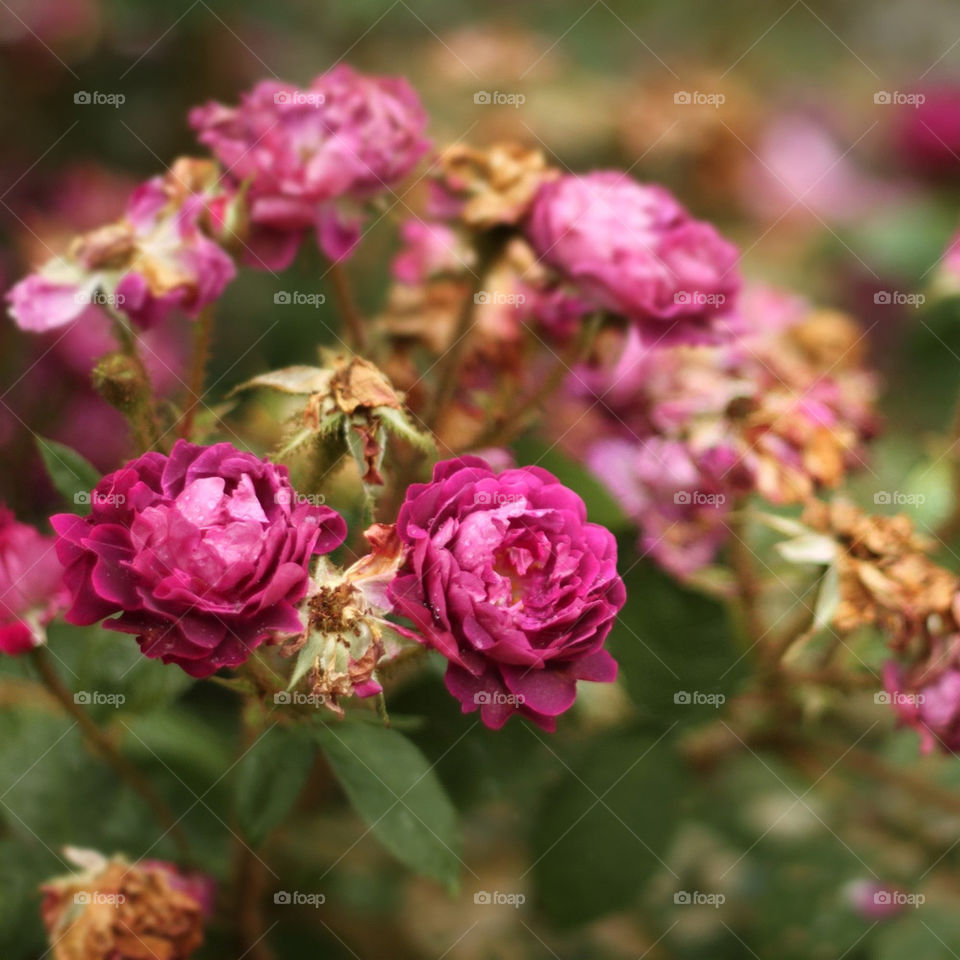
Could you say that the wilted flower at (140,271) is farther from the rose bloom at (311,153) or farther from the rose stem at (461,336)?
the rose stem at (461,336)

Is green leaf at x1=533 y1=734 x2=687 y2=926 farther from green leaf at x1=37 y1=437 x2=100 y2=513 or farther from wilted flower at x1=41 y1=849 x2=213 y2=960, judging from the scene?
green leaf at x1=37 y1=437 x2=100 y2=513

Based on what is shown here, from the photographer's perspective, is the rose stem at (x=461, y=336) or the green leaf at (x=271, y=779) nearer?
the green leaf at (x=271, y=779)

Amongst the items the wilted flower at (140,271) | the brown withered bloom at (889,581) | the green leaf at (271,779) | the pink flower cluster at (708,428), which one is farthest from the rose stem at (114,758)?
the brown withered bloom at (889,581)

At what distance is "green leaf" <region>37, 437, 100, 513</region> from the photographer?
78 cm

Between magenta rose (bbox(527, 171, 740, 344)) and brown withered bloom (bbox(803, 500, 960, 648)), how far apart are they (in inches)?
8.2

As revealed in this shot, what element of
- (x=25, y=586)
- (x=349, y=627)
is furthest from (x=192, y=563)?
(x=25, y=586)

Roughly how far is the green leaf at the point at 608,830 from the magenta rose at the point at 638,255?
43 centimetres

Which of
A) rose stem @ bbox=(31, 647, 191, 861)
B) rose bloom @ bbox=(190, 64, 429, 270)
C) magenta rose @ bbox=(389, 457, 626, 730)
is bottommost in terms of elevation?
rose stem @ bbox=(31, 647, 191, 861)

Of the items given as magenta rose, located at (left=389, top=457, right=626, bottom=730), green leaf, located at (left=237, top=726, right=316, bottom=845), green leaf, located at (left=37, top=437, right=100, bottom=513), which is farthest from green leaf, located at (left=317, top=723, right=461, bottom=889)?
green leaf, located at (left=37, top=437, right=100, bottom=513)

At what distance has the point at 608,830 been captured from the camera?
1.04 meters

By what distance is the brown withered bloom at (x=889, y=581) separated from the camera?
0.78m

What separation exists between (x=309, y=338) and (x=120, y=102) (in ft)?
2.46

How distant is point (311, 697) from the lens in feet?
2.29

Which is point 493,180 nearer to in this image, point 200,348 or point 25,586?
point 200,348
